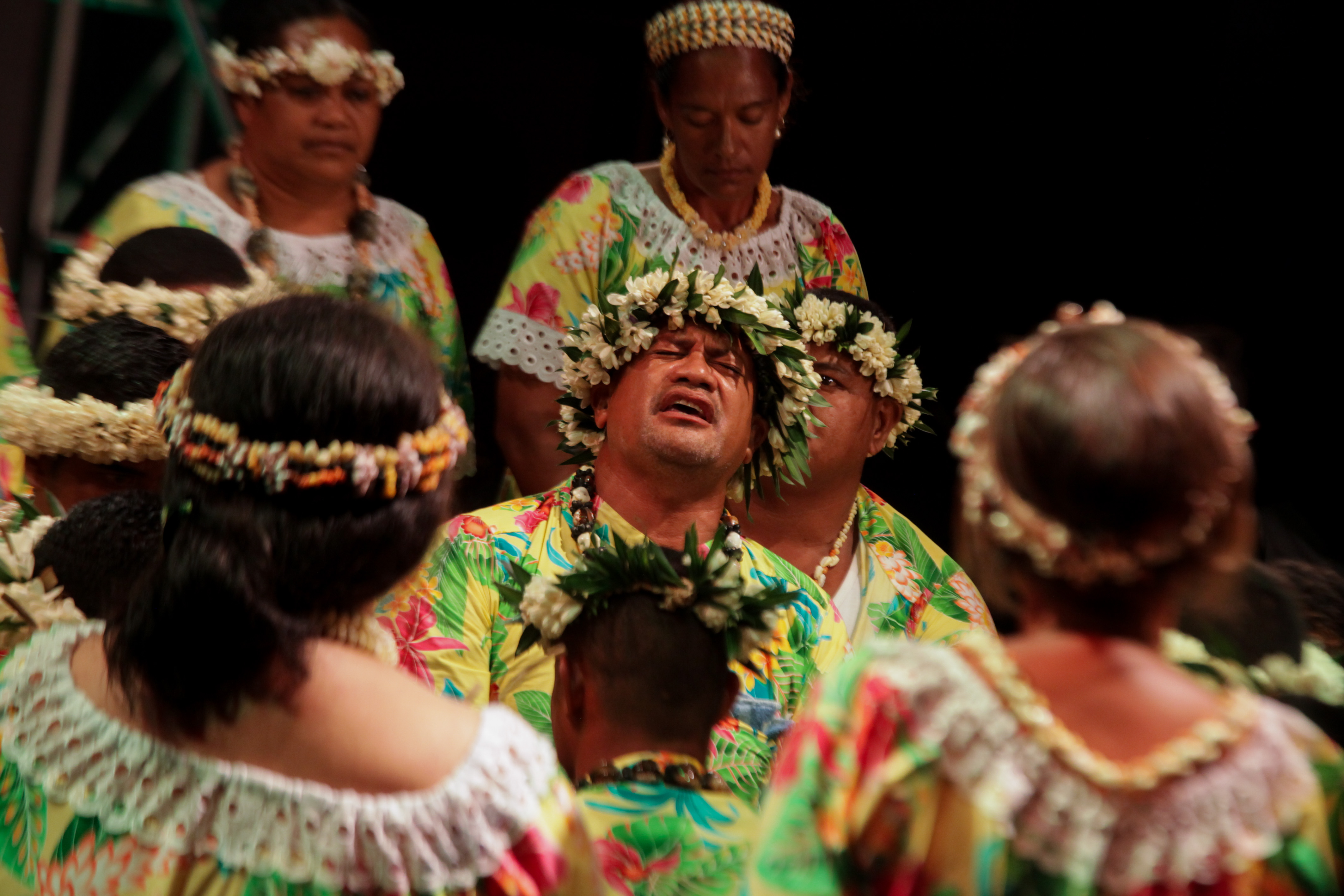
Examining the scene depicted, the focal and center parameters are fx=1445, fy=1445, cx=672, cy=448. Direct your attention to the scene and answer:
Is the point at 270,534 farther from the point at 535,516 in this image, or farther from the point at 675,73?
the point at 675,73

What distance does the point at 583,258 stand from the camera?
12.1 feet

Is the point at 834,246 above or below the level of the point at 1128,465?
below

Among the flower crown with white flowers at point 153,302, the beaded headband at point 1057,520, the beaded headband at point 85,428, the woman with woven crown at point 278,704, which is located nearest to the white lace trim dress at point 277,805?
the woman with woven crown at point 278,704

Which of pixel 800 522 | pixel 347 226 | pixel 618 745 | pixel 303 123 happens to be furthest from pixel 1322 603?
pixel 303 123

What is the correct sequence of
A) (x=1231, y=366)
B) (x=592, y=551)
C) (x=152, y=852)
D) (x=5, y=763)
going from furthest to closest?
1. (x=592, y=551)
2. (x=1231, y=366)
3. (x=5, y=763)
4. (x=152, y=852)

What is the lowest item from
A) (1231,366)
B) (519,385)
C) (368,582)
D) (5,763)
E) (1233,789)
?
(519,385)

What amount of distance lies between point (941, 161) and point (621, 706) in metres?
2.51

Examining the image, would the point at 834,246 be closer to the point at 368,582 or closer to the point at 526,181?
the point at 526,181

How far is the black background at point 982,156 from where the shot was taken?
352cm

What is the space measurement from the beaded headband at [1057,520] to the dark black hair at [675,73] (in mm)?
2340

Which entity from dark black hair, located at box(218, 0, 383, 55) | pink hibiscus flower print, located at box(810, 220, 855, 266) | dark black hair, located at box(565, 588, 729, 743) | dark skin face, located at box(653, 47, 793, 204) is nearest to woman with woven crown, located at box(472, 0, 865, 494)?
dark skin face, located at box(653, 47, 793, 204)

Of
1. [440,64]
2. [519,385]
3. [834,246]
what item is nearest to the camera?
[519,385]

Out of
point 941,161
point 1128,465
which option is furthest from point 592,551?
point 941,161

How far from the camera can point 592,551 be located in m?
2.31
